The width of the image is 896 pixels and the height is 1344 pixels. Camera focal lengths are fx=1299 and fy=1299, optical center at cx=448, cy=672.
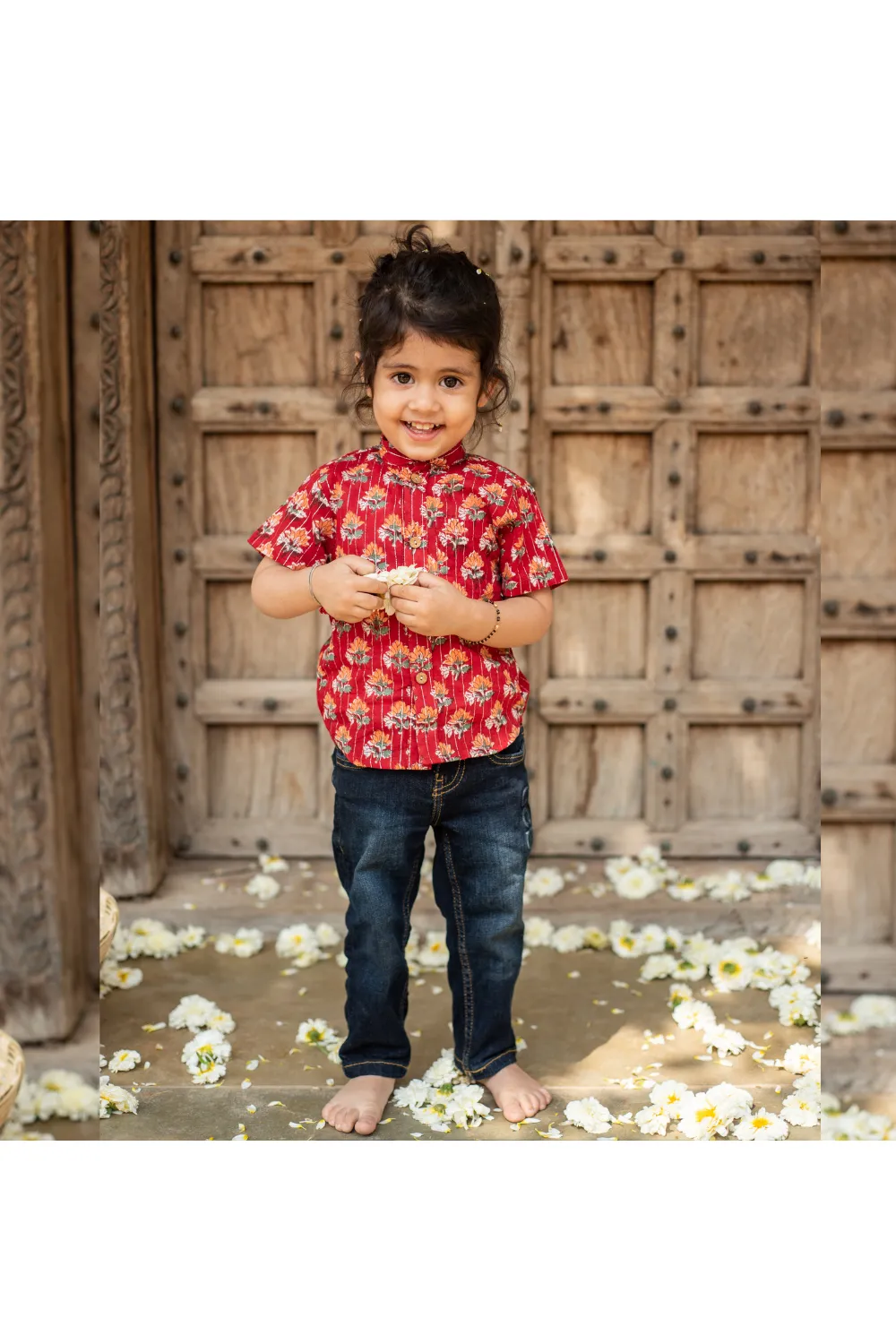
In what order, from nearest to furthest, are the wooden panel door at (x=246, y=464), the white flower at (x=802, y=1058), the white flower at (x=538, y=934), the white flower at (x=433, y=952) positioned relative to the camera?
the white flower at (x=802, y=1058) → the white flower at (x=433, y=952) → the white flower at (x=538, y=934) → the wooden panel door at (x=246, y=464)

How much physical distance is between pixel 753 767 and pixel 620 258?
3.98 ft

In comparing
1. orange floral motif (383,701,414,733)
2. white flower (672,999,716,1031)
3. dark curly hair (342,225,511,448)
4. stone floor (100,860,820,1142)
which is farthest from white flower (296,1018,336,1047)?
dark curly hair (342,225,511,448)

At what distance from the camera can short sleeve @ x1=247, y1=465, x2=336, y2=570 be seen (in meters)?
1.81

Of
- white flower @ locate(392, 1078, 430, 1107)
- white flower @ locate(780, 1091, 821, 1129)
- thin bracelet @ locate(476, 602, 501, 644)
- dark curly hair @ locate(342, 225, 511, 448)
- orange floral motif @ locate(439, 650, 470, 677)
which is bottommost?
white flower @ locate(780, 1091, 821, 1129)

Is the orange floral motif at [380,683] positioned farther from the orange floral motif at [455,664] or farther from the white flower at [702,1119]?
the white flower at [702,1119]

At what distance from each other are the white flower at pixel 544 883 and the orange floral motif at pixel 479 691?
118 cm

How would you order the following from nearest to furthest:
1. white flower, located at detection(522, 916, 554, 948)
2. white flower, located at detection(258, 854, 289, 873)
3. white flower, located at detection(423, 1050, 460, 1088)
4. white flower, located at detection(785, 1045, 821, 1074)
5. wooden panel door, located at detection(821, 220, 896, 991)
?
wooden panel door, located at detection(821, 220, 896, 991) < white flower, located at detection(423, 1050, 460, 1088) < white flower, located at detection(785, 1045, 821, 1074) < white flower, located at detection(522, 916, 554, 948) < white flower, located at detection(258, 854, 289, 873)

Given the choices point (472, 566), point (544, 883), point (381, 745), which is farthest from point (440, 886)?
point (544, 883)

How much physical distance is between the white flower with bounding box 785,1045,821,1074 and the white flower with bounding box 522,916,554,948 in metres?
0.65

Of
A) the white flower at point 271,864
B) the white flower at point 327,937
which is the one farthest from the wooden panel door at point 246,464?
the white flower at point 327,937

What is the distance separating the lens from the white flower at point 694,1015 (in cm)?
232

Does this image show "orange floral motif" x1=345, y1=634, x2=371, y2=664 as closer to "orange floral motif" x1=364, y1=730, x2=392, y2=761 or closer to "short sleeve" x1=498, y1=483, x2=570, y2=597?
"orange floral motif" x1=364, y1=730, x2=392, y2=761

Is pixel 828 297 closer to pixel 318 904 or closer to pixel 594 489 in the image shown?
pixel 594 489

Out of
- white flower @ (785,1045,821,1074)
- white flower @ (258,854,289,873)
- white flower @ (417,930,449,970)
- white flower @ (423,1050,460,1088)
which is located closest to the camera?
white flower @ (423,1050,460,1088)
